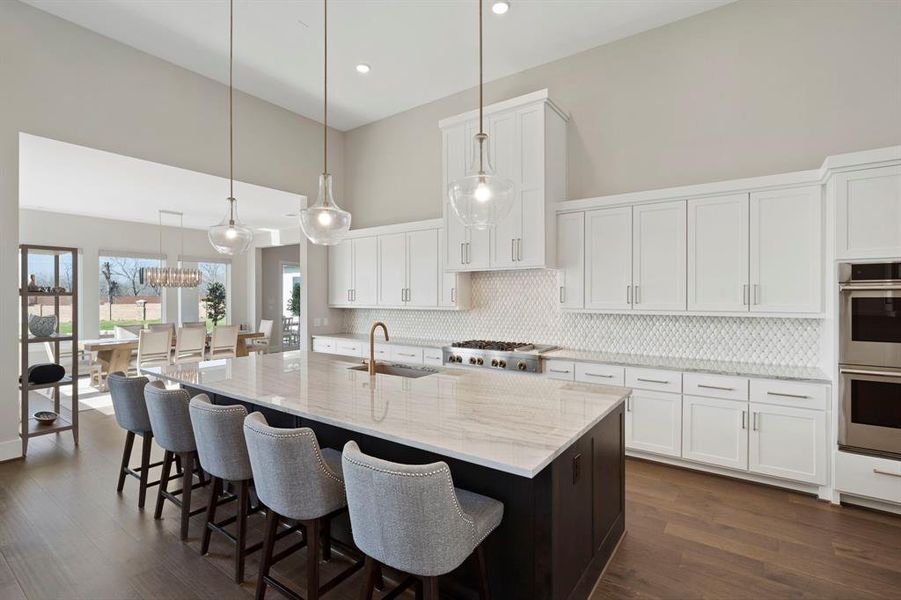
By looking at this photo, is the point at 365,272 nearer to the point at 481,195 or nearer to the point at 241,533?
the point at 481,195

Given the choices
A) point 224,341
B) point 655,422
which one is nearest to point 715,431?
point 655,422

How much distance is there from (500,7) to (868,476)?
433 cm

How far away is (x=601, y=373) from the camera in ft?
12.6

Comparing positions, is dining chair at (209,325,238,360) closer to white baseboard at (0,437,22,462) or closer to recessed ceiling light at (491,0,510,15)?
white baseboard at (0,437,22,462)

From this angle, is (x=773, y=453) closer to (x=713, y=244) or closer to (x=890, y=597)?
(x=890, y=597)

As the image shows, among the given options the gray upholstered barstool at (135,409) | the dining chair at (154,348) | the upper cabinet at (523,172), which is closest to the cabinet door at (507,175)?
the upper cabinet at (523,172)

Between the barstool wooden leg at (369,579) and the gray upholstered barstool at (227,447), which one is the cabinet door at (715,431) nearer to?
the barstool wooden leg at (369,579)

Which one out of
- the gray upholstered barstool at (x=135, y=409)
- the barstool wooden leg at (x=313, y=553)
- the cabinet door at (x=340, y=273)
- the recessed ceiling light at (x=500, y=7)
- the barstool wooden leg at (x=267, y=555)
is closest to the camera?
the barstool wooden leg at (x=313, y=553)

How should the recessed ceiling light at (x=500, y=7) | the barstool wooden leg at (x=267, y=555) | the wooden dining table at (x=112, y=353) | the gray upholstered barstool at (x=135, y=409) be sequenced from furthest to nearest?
the wooden dining table at (x=112, y=353)
the recessed ceiling light at (x=500, y=7)
the gray upholstered barstool at (x=135, y=409)
the barstool wooden leg at (x=267, y=555)

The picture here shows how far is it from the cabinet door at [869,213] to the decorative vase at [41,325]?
6.58 m

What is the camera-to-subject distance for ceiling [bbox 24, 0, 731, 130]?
3771mm

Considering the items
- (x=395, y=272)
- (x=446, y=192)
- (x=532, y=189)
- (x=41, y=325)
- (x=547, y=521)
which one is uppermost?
(x=446, y=192)

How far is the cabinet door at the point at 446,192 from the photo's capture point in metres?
4.78

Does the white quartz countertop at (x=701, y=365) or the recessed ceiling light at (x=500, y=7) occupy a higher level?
the recessed ceiling light at (x=500, y=7)
